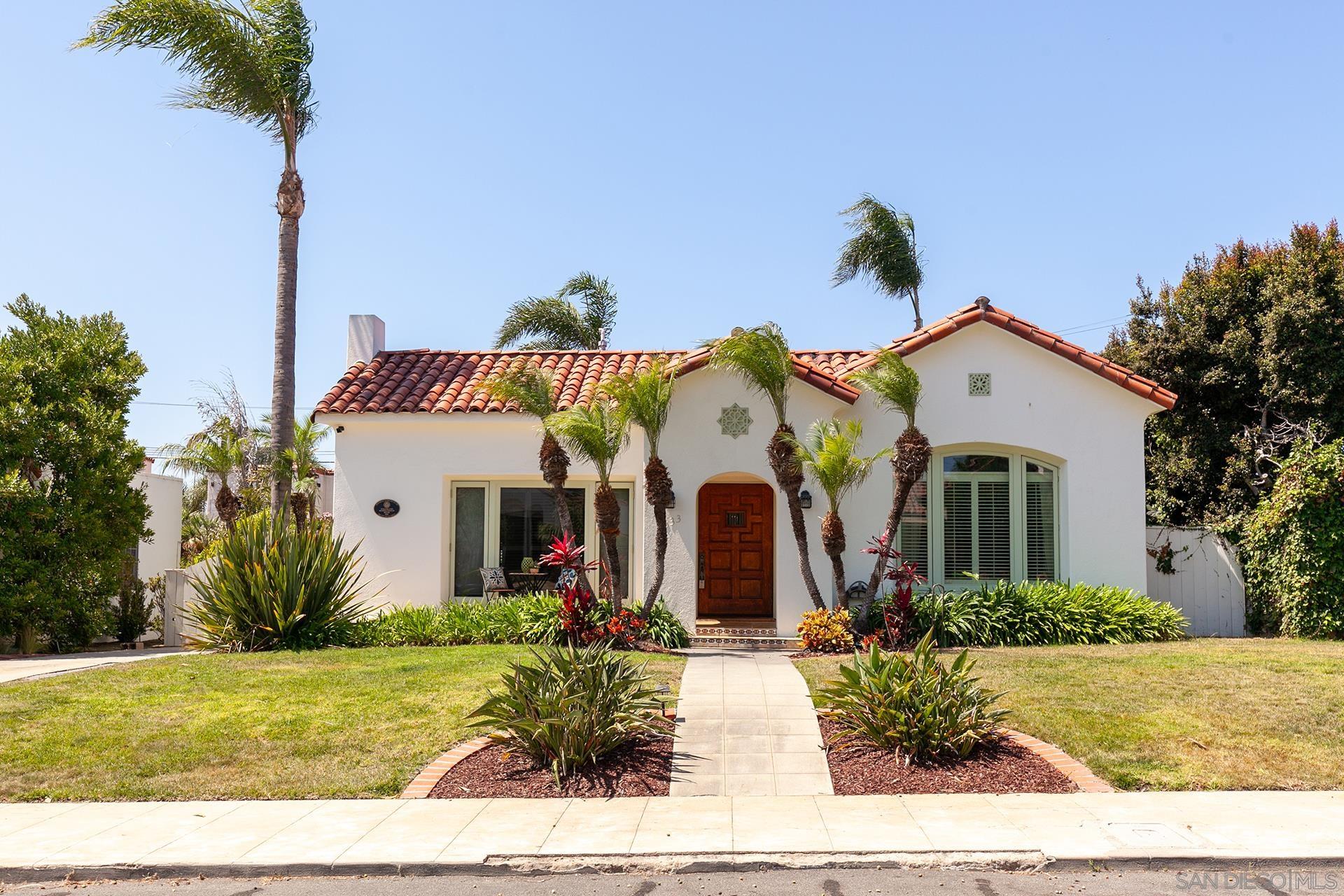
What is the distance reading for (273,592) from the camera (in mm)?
13523

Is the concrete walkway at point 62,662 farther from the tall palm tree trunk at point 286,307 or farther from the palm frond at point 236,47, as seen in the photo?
the palm frond at point 236,47

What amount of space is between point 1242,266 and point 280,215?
56.3 ft

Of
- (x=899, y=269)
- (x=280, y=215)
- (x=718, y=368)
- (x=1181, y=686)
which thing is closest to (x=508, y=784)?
(x=1181, y=686)

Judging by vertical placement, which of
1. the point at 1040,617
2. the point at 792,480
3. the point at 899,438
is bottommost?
the point at 1040,617

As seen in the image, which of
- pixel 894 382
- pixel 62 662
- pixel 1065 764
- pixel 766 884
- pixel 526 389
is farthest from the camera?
pixel 526 389

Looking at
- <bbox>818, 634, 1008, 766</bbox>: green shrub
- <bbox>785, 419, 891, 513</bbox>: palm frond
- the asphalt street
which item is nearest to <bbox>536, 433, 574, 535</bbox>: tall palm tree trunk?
<bbox>785, 419, 891, 513</bbox>: palm frond

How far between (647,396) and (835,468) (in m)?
2.63

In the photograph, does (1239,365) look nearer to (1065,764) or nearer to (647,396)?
(647,396)

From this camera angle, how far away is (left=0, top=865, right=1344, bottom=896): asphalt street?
5.74 m

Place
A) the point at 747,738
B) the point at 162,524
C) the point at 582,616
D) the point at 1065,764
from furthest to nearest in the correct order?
the point at 162,524
the point at 582,616
the point at 747,738
the point at 1065,764

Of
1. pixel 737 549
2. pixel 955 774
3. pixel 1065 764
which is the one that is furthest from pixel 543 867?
pixel 737 549

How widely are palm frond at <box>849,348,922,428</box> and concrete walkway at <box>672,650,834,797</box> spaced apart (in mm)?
4179

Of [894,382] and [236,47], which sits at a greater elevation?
[236,47]

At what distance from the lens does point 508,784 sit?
7824 mm
